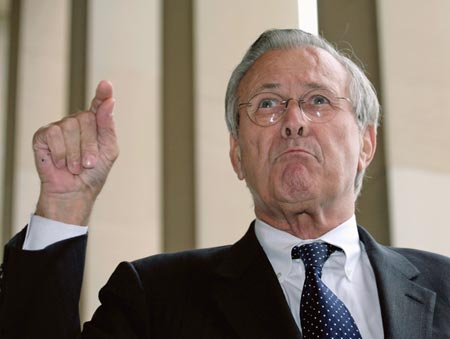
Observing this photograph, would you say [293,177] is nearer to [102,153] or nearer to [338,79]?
[338,79]

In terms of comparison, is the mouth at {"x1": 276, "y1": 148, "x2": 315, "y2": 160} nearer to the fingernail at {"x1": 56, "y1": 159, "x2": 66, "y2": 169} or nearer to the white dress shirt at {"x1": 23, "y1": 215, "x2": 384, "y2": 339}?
the white dress shirt at {"x1": 23, "y1": 215, "x2": 384, "y2": 339}

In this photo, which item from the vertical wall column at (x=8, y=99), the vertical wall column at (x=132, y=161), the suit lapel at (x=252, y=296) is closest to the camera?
the suit lapel at (x=252, y=296)

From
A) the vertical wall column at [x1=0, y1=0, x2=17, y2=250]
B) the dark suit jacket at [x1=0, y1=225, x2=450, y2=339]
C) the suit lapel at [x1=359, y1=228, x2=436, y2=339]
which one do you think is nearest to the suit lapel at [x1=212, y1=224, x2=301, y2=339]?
the dark suit jacket at [x1=0, y1=225, x2=450, y2=339]

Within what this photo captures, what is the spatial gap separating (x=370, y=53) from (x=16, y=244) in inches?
57.2

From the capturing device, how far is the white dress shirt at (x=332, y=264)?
68.5 inches

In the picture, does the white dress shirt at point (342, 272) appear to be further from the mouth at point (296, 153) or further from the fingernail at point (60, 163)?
the fingernail at point (60, 163)

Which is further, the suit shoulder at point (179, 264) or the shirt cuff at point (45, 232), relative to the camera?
the suit shoulder at point (179, 264)

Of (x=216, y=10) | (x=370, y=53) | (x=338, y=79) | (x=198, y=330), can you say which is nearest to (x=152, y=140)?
(x=216, y=10)

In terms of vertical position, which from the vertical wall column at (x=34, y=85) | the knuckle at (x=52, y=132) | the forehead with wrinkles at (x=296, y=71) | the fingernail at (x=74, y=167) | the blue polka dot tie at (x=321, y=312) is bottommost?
the blue polka dot tie at (x=321, y=312)

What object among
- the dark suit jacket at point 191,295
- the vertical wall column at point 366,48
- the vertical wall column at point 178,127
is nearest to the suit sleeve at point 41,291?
the dark suit jacket at point 191,295

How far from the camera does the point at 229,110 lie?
7.38ft

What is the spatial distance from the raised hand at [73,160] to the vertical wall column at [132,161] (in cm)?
164

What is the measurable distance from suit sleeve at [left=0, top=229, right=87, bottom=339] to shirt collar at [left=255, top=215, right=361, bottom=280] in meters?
0.55

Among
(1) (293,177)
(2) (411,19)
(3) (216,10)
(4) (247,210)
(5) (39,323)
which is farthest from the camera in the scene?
Result: (3) (216,10)
